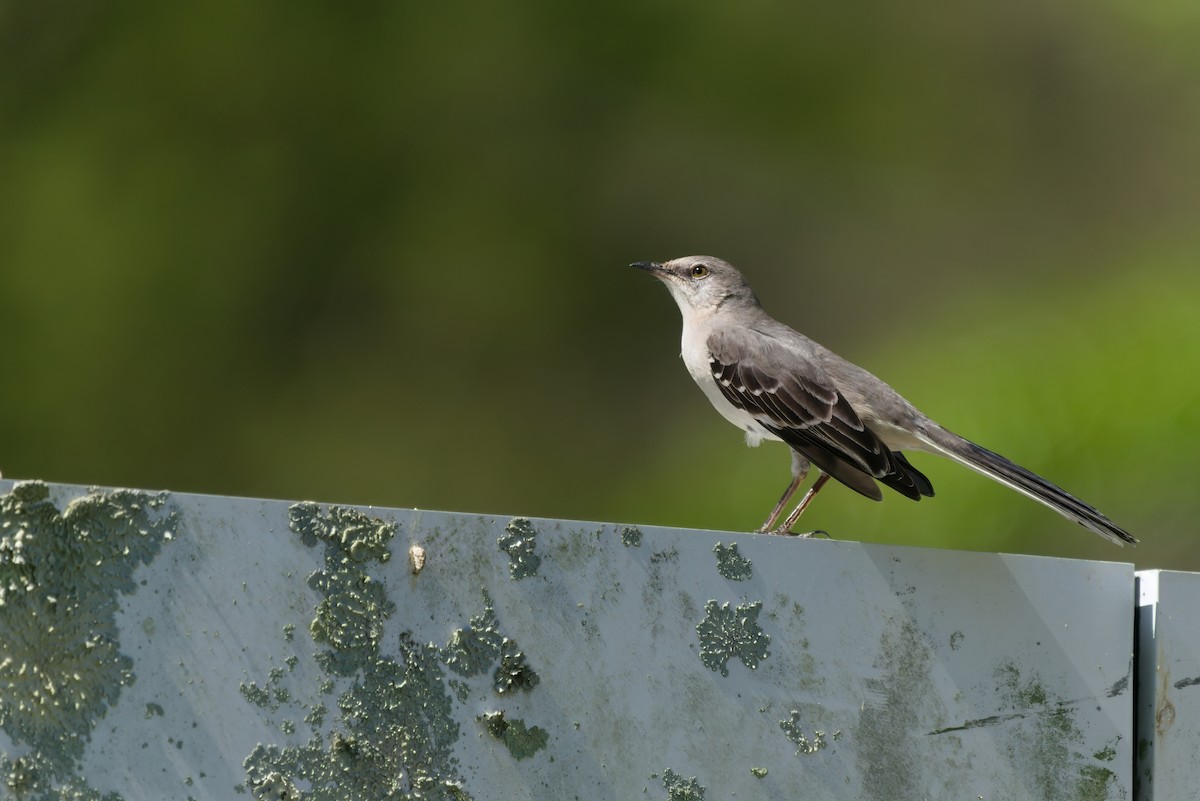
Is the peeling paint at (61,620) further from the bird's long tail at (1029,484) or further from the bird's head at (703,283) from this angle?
the bird's head at (703,283)

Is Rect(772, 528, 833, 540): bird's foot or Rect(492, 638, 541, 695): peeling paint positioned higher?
Rect(772, 528, 833, 540): bird's foot

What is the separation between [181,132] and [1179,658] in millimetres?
13015

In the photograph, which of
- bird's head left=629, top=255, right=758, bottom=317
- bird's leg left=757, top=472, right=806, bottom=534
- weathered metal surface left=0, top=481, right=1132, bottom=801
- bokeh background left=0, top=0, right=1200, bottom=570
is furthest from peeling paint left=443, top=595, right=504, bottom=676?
bokeh background left=0, top=0, right=1200, bottom=570

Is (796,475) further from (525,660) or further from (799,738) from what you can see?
(525,660)

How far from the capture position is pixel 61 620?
2.47m

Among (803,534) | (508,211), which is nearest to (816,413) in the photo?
(803,534)

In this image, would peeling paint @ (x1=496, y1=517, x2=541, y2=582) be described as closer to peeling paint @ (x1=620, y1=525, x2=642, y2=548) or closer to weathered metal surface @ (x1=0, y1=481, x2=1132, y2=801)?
weathered metal surface @ (x1=0, y1=481, x2=1132, y2=801)

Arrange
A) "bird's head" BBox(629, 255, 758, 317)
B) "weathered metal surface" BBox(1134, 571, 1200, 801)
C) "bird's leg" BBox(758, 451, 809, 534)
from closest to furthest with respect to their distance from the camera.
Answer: "weathered metal surface" BBox(1134, 571, 1200, 801) → "bird's leg" BBox(758, 451, 809, 534) → "bird's head" BBox(629, 255, 758, 317)

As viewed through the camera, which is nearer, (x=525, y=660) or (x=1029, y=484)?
(x=525, y=660)

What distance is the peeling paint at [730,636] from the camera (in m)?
2.87

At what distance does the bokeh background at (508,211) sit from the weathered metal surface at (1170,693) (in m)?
8.14

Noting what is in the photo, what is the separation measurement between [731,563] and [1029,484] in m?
→ 1.96

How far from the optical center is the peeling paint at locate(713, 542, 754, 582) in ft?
9.62

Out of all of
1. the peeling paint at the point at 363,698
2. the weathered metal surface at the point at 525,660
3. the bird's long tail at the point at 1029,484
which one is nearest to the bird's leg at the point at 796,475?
the bird's long tail at the point at 1029,484
